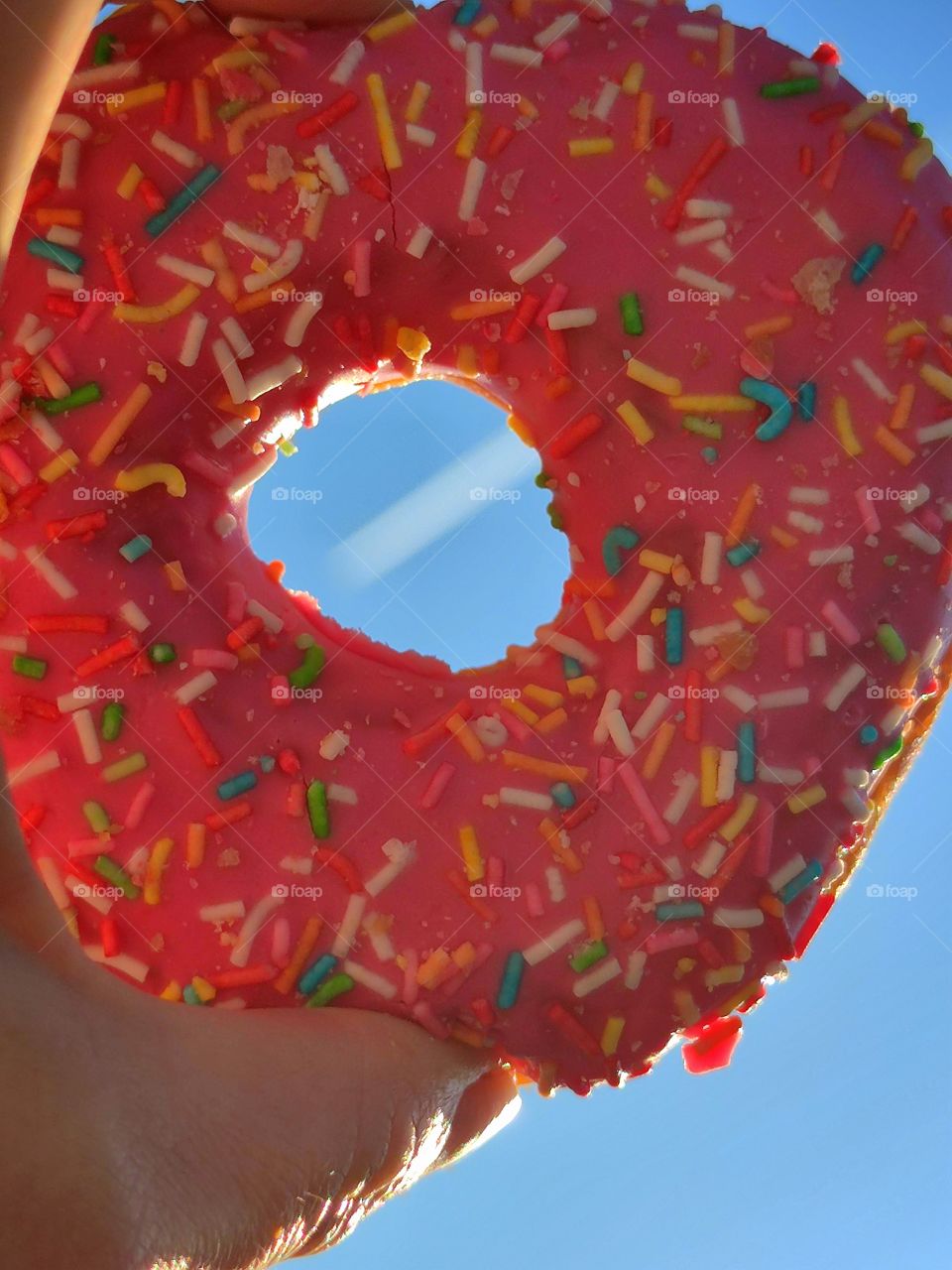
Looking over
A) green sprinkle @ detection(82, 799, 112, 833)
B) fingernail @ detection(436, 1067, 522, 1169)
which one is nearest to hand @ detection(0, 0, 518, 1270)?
fingernail @ detection(436, 1067, 522, 1169)

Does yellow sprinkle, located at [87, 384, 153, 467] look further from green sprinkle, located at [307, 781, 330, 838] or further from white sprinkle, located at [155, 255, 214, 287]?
green sprinkle, located at [307, 781, 330, 838]

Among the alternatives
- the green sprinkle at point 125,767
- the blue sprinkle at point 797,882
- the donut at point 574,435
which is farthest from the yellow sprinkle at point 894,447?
the green sprinkle at point 125,767

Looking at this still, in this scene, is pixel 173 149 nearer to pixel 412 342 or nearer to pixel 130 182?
pixel 130 182

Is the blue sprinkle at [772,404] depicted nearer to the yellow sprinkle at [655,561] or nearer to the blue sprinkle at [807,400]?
the blue sprinkle at [807,400]

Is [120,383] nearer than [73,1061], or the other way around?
[73,1061]

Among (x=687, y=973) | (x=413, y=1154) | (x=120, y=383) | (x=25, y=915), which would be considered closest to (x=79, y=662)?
(x=120, y=383)

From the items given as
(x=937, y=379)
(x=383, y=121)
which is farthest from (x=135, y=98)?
(x=937, y=379)

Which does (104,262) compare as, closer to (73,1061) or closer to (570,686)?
(570,686)
